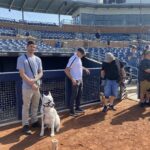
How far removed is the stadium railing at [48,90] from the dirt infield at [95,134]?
380 mm

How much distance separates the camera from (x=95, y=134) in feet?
21.2

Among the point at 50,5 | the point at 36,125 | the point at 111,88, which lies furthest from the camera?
the point at 50,5

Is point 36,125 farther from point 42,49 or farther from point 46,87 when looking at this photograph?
point 42,49

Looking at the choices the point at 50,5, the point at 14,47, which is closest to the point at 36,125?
the point at 14,47

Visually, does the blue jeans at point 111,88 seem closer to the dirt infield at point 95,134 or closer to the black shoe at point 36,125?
the dirt infield at point 95,134

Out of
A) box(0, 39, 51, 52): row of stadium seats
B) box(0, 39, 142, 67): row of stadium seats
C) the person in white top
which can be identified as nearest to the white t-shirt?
the person in white top

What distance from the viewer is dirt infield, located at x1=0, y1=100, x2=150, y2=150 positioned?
586 cm

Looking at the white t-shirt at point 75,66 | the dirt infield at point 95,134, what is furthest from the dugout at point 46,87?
the white t-shirt at point 75,66

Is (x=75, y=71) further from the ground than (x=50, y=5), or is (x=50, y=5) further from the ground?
(x=50, y=5)

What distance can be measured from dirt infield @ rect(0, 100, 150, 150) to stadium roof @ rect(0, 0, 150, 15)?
2886 centimetres

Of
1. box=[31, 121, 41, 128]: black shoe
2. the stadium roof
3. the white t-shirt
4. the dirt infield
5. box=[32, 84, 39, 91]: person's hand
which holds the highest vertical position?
the stadium roof

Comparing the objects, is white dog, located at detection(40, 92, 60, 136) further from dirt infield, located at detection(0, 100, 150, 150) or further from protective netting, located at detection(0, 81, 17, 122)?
protective netting, located at detection(0, 81, 17, 122)

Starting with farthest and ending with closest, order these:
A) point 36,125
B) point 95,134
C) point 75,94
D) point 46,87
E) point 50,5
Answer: point 50,5, point 46,87, point 75,94, point 36,125, point 95,134

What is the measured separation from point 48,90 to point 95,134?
6.28 feet
